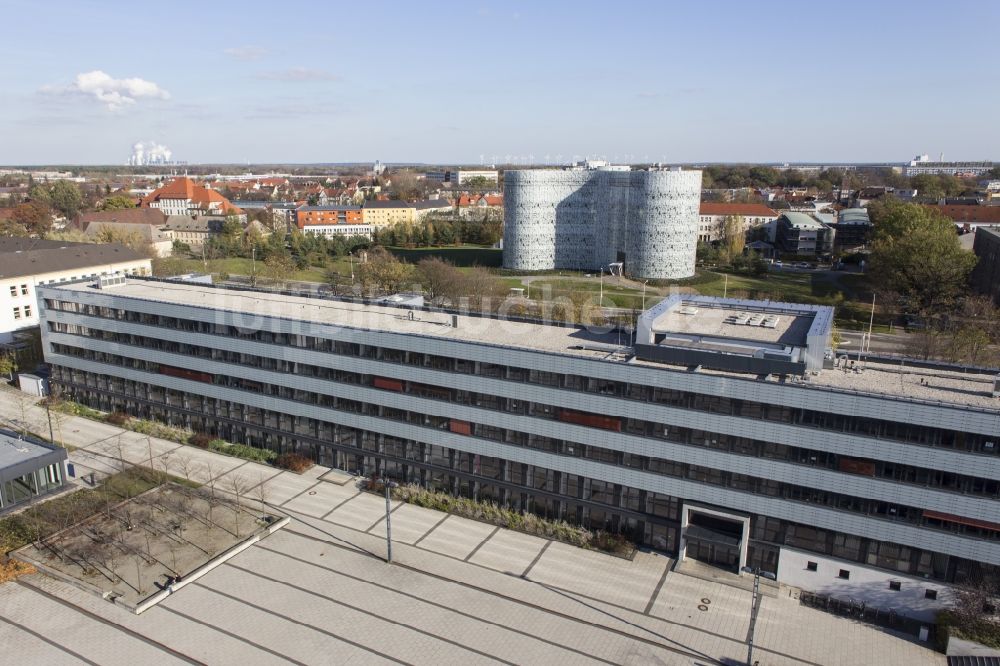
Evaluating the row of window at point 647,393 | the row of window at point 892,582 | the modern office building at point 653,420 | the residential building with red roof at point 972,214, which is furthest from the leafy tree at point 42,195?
the residential building with red roof at point 972,214

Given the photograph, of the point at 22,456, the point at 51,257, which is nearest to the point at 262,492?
the point at 22,456

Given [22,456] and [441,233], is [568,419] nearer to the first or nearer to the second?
[22,456]

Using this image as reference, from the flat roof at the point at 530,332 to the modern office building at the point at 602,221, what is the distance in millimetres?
60371

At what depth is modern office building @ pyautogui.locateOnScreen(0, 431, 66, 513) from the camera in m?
41.9

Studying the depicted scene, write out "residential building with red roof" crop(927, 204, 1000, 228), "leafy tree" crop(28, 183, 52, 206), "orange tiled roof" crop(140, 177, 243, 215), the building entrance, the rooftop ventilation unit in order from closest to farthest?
1. the building entrance
2. the rooftop ventilation unit
3. "residential building with red roof" crop(927, 204, 1000, 228)
4. "leafy tree" crop(28, 183, 52, 206)
5. "orange tiled roof" crop(140, 177, 243, 215)

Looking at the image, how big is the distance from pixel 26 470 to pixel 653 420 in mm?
39476

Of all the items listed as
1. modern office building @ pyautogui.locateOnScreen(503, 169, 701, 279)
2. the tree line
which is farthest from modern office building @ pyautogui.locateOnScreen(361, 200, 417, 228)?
modern office building @ pyautogui.locateOnScreen(503, 169, 701, 279)

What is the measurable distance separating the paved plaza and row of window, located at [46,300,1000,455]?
920 centimetres

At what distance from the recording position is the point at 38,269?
77.2 m

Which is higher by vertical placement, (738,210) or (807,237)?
(738,210)

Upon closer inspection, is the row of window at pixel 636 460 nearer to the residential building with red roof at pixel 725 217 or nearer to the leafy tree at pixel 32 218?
the residential building with red roof at pixel 725 217

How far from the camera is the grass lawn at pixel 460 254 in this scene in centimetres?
12588

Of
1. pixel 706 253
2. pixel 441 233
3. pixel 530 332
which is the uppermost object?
pixel 441 233

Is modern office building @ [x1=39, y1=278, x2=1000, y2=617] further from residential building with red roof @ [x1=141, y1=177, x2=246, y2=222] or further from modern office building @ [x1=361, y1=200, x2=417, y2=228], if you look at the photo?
residential building with red roof @ [x1=141, y1=177, x2=246, y2=222]
